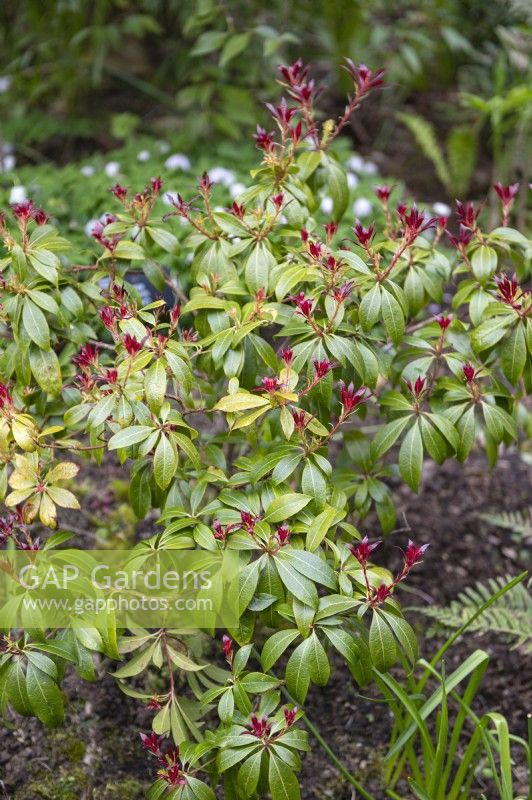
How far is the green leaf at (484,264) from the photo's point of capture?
1891 millimetres

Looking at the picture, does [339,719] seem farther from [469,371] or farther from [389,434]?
[469,371]

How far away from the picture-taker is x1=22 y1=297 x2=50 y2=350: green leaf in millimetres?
1729

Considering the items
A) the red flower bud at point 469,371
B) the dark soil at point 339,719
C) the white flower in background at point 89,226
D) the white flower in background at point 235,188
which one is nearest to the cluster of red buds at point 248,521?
the dark soil at point 339,719

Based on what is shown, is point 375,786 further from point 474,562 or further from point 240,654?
point 474,562

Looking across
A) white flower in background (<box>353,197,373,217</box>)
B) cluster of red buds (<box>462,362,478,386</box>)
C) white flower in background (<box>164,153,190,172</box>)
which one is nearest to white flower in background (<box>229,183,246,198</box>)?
white flower in background (<box>164,153,190,172</box>)

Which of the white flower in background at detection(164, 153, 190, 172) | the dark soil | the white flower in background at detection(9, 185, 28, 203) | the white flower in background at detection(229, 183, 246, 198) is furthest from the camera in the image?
the white flower in background at detection(164, 153, 190, 172)

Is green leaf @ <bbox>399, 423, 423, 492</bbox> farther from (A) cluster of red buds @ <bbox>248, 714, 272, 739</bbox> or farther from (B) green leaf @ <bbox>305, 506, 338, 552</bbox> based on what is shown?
(A) cluster of red buds @ <bbox>248, 714, 272, 739</bbox>

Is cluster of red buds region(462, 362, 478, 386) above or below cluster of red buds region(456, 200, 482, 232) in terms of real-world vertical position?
below

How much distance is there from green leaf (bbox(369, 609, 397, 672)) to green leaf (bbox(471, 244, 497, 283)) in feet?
2.76

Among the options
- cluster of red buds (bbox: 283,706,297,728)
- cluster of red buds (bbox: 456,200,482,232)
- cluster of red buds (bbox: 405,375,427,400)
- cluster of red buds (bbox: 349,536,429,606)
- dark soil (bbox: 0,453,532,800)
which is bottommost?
dark soil (bbox: 0,453,532,800)

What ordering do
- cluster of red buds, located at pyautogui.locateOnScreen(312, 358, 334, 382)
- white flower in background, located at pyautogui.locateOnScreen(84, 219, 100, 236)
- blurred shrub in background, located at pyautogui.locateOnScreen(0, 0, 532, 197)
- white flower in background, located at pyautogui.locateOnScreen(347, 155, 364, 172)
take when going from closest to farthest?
cluster of red buds, located at pyautogui.locateOnScreen(312, 358, 334, 382)
white flower in background, located at pyautogui.locateOnScreen(84, 219, 100, 236)
white flower in background, located at pyautogui.locateOnScreen(347, 155, 364, 172)
blurred shrub in background, located at pyautogui.locateOnScreen(0, 0, 532, 197)

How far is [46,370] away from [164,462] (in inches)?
16.1

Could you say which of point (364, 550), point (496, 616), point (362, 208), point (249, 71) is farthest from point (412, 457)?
point (249, 71)

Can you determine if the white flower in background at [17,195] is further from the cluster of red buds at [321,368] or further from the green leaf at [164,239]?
the cluster of red buds at [321,368]
